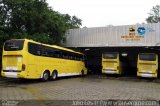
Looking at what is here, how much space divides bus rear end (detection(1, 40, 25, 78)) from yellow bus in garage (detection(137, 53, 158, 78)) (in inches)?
475

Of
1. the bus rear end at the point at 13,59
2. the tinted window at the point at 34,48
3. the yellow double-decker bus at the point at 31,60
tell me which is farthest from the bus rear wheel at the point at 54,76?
the bus rear end at the point at 13,59

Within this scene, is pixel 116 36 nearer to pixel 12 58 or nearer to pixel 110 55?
pixel 110 55

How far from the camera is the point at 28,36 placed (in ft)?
83.0

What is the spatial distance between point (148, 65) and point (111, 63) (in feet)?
12.6

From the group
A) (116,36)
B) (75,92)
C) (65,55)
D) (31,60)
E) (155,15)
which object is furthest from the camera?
(155,15)

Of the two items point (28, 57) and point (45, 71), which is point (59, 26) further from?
point (28, 57)

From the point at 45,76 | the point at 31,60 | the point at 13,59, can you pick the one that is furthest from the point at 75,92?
the point at 45,76

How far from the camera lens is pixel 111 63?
1153 inches

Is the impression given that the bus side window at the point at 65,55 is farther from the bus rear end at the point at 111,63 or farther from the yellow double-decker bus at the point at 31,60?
the bus rear end at the point at 111,63

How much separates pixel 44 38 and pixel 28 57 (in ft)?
20.9

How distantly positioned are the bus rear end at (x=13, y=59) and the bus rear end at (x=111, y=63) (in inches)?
449

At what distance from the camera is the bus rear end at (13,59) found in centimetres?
2002

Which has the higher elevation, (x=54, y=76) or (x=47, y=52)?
(x=47, y=52)

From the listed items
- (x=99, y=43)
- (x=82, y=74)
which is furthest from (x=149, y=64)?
(x=82, y=74)
